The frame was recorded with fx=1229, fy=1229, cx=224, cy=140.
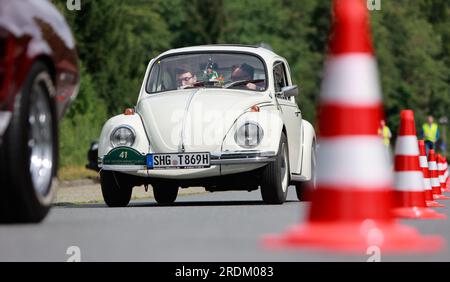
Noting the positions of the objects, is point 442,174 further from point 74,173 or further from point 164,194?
point 74,173

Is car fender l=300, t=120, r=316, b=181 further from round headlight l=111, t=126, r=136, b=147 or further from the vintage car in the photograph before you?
round headlight l=111, t=126, r=136, b=147

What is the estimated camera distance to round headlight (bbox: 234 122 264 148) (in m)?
13.0

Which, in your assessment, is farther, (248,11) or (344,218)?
(248,11)

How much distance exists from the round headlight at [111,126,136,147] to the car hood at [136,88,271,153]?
0.18m

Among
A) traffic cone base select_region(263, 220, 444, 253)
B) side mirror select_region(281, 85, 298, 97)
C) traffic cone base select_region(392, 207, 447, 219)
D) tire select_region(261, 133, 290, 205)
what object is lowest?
traffic cone base select_region(263, 220, 444, 253)

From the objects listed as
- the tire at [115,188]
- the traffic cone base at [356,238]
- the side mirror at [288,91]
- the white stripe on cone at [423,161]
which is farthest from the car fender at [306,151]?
the traffic cone base at [356,238]

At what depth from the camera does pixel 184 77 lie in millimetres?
14469

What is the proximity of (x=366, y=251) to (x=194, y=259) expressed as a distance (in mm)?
938

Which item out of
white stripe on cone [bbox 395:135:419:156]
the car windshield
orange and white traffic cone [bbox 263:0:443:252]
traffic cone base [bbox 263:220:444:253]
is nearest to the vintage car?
the car windshield

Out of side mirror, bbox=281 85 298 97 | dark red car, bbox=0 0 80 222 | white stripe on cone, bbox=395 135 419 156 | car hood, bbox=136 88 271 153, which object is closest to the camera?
dark red car, bbox=0 0 80 222
